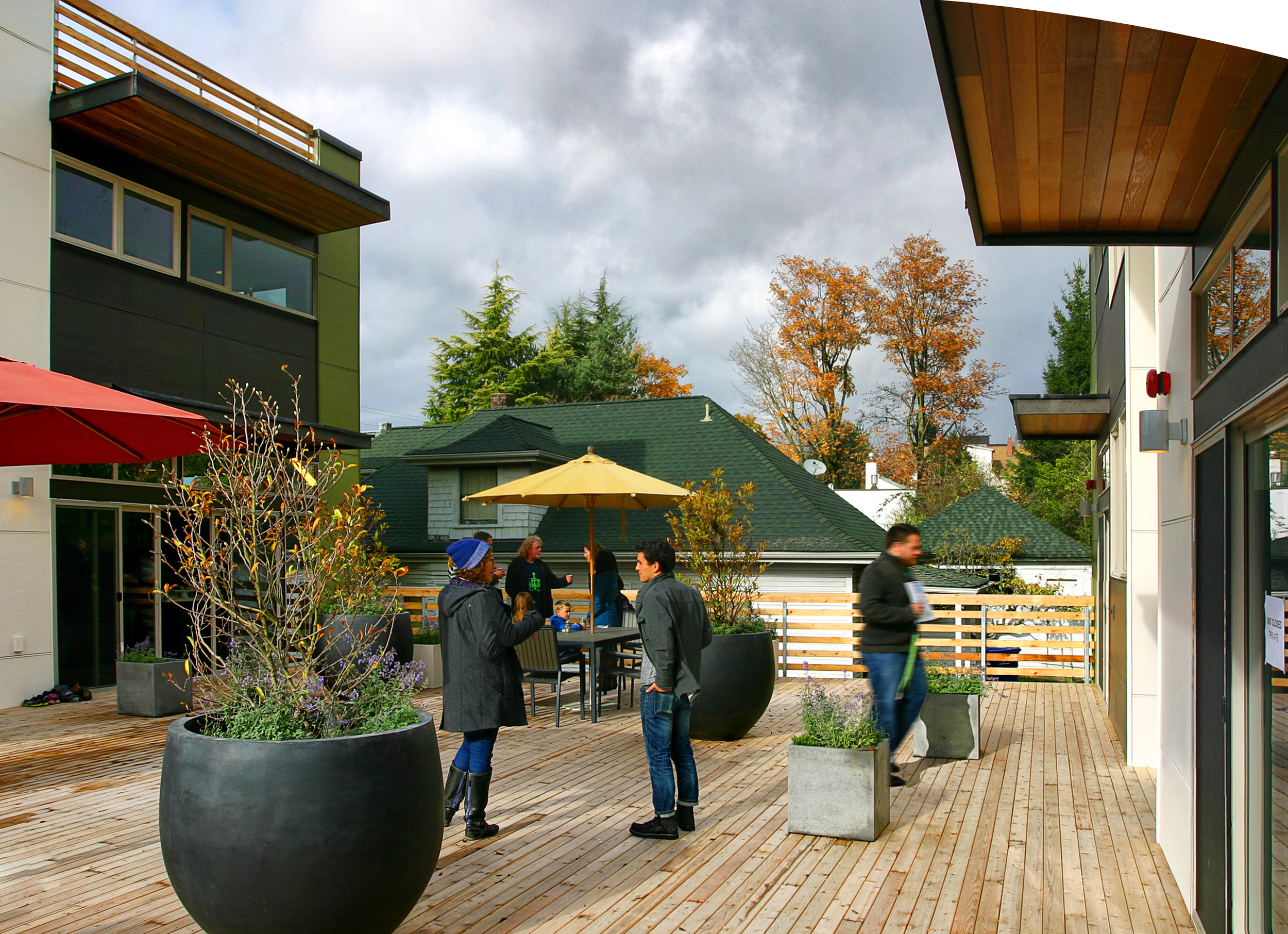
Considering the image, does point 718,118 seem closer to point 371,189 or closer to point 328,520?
point 371,189

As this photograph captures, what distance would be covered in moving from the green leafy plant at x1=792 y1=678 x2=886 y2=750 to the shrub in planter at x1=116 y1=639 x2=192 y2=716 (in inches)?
259

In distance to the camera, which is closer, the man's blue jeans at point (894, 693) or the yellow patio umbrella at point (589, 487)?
the man's blue jeans at point (894, 693)

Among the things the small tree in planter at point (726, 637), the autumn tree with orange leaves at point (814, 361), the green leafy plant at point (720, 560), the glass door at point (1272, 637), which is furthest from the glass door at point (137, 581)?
the autumn tree with orange leaves at point (814, 361)

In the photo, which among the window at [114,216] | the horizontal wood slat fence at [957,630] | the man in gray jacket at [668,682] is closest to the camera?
the man in gray jacket at [668,682]

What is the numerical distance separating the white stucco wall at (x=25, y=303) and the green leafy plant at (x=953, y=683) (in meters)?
9.19

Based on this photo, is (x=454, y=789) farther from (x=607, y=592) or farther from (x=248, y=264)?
(x=248, y=264)

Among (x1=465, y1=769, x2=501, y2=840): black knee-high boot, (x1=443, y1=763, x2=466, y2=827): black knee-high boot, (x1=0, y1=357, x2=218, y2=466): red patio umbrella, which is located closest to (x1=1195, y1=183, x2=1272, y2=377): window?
(x1=465, y1=769, x2=501, y2=840): black knee-high boot

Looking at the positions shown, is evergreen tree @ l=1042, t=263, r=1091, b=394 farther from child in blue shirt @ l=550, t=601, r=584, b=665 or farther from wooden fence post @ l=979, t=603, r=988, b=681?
child in blue shirt @ l=550, t=601, r=584, b=665

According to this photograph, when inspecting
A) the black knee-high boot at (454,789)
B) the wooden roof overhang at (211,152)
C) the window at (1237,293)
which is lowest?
the black knee-high boot at (454,789)

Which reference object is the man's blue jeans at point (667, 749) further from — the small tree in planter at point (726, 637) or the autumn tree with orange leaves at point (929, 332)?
the autumn tree with orange leaves at point (929, 332)

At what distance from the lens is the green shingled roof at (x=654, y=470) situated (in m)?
18.8

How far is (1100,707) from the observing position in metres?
11.3

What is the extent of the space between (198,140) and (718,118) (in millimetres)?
10235

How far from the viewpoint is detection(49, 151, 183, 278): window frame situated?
11.2 meters
